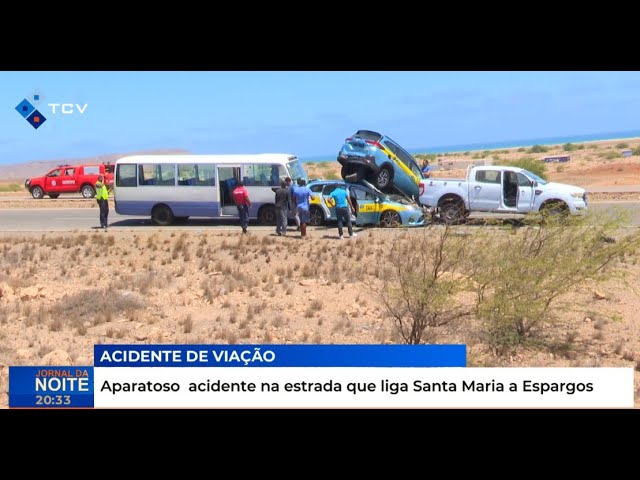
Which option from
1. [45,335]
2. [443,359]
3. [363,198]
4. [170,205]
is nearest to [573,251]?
[443,359]

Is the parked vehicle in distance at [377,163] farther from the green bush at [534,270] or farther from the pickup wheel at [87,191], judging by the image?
the pickup wheel at [87,191]

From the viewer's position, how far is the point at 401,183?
23750mm

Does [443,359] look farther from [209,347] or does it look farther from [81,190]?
[81,190]

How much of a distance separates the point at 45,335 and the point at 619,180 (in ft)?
112

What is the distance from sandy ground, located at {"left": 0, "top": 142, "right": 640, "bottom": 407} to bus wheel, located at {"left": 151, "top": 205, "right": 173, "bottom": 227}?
2.17m

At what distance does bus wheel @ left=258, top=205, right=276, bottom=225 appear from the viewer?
78.7ft

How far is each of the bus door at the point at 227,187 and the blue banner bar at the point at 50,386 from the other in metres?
16.1

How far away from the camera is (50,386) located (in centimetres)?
757

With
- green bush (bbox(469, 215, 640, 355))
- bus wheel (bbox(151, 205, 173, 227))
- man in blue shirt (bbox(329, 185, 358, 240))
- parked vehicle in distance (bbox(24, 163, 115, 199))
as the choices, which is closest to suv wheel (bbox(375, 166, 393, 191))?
man in blue shirt (bbox(329, 185, 358, 240))

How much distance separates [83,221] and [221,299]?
14.1 metres

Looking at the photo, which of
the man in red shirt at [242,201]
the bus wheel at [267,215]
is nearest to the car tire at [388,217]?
the bus wheel at [267,215]

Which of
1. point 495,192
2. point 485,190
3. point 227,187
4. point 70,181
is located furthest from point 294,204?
point 70,181

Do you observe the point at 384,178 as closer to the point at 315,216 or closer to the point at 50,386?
the point at 315,216

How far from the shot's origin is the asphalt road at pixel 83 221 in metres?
24.7
